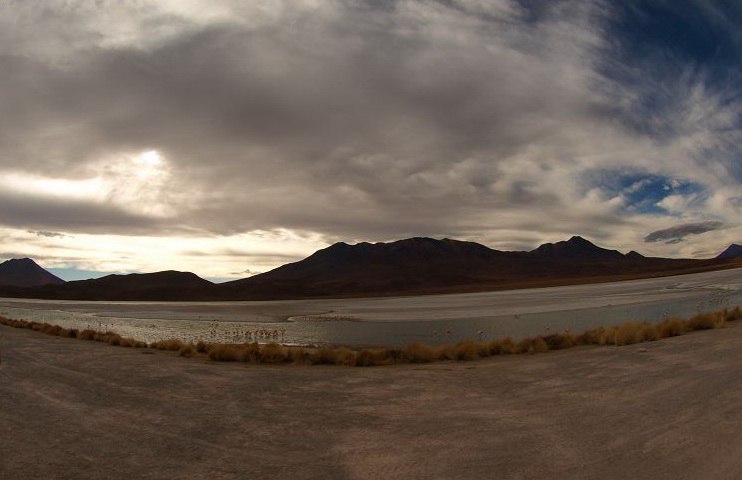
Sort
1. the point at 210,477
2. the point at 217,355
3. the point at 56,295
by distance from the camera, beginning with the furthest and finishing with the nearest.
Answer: the point at 56,295 → the point at 217,355 → the point at 210,477

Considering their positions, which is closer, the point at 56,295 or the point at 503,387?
the point at 503,387

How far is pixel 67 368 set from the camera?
12125 mm

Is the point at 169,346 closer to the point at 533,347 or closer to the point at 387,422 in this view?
the point at 533,347

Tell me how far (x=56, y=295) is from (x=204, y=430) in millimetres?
163303

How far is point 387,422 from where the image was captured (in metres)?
6.90

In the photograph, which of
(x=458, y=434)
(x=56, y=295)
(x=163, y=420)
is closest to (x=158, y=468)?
(x=163, y=420)

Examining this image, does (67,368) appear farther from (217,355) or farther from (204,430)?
(204,430)

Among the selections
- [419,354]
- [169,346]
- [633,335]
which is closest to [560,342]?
[633,335]

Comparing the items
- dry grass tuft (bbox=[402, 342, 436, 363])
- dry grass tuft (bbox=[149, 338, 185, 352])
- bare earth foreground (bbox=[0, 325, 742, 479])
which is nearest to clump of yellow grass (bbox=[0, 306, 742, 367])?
dry grass tuft (bbox=[402, 342, 436, 363])

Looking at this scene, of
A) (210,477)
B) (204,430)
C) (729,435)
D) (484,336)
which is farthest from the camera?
(484,336)

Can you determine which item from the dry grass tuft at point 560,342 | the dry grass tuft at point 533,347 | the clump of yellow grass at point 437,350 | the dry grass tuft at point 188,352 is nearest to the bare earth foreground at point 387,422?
the clump of yellow grass at point 437,350

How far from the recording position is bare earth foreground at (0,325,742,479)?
5.02 meters

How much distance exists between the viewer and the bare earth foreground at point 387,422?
16.5ft

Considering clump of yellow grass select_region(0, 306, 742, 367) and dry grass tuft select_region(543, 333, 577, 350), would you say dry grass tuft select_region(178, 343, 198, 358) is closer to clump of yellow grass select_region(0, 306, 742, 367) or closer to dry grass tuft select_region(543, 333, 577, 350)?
clump of yellow grass select_region(0, 306, 742, 367)
